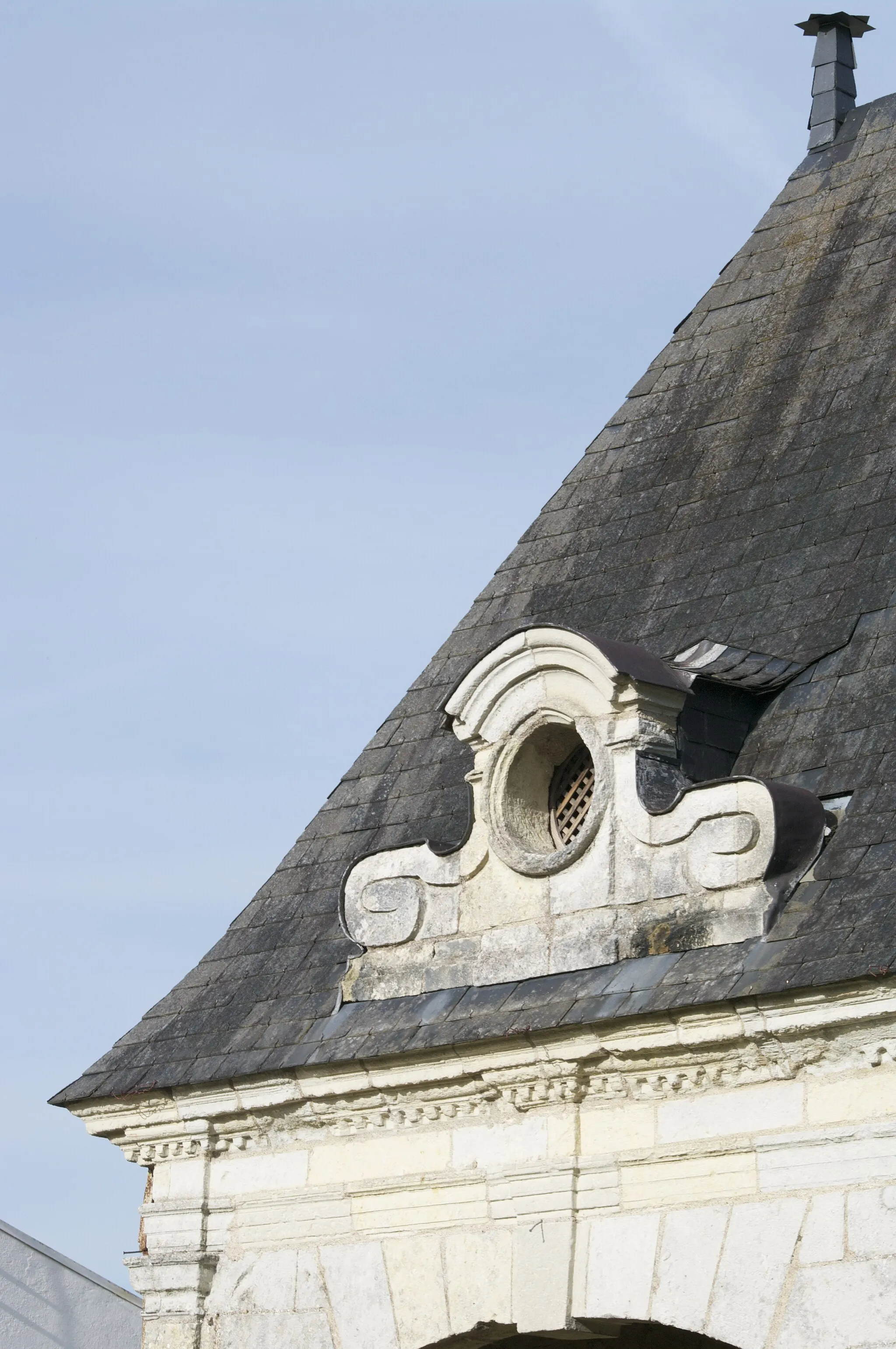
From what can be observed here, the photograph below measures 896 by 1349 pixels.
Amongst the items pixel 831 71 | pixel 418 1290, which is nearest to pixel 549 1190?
pixel 418 1290

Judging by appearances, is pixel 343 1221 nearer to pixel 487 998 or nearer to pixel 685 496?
pixel 487 998

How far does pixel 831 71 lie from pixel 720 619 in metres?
3.98

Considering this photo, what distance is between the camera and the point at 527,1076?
8.16 meters

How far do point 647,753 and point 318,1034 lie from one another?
180 centimetres

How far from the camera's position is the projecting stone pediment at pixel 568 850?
7867 mm

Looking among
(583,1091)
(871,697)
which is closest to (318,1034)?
(583,1091)

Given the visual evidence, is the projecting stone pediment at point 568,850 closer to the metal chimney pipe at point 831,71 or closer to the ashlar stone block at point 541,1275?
the ashlar stone block at point 541,1275

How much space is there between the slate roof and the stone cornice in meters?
0.09

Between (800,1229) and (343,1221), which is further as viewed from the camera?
(343,1221)

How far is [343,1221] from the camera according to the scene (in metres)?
8.76

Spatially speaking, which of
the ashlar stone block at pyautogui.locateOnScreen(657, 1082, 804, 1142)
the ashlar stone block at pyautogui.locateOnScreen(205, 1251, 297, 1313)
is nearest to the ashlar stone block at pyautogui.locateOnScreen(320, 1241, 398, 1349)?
the ashlar stone block at pyautogui.locateOnScreen(205, 1251, 297, 1313)

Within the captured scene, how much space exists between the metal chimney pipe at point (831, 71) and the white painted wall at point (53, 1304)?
8306mm

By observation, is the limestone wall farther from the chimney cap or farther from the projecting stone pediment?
the chimney cap

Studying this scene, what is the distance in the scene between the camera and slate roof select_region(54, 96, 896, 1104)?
25.8 ft
